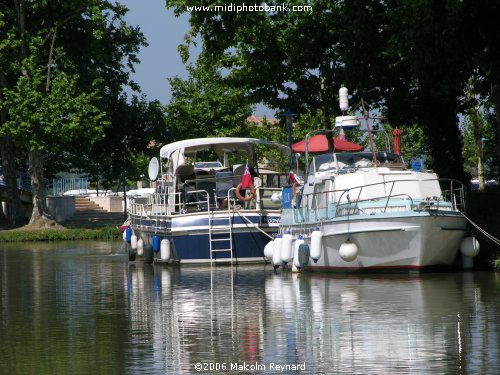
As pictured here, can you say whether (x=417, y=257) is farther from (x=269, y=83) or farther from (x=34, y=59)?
(x=34, y=59)

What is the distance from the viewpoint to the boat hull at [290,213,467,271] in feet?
78.7

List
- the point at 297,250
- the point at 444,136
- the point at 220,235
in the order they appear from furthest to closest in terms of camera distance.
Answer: the point at 444,136, the point at 220,235, the point at 297,250

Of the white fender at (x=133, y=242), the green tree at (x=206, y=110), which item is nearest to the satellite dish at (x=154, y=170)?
the white fender at (x=133, y=242)

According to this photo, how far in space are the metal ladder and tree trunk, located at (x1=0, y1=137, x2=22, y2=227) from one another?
105 feet

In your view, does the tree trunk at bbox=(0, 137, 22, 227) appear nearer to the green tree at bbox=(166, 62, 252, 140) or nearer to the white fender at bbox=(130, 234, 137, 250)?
the green tree at bbox=(166, 62, 252, 140)

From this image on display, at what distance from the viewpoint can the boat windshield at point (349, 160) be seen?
88.8ft

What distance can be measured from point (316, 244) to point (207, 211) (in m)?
A: 5.38

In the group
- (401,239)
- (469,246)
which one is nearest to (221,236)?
(401,239)

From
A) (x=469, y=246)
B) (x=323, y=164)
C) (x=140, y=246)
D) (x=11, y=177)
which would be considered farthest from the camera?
(x=11, y=177)

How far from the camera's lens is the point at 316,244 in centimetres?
2573

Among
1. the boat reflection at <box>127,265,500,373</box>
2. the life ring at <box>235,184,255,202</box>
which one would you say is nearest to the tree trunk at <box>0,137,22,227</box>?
the life ring at <box>235,184,255,202</box>

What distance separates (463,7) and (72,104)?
3238 cm

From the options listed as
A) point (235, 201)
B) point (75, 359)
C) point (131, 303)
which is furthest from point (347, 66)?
point (75, 359)

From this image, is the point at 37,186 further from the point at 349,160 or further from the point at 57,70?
the point at 349,160
